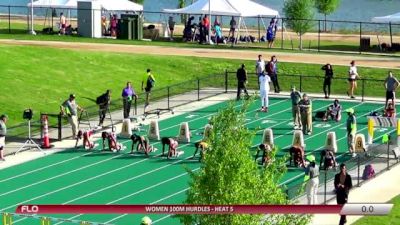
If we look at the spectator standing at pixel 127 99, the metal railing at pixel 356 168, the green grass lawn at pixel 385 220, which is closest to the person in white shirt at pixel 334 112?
the metal railing at pixel 356 168

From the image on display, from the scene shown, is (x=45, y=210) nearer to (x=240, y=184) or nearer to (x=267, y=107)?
(x=240, y=184)

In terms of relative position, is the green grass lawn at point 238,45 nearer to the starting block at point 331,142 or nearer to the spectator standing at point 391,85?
the spectator standing at point 391,85

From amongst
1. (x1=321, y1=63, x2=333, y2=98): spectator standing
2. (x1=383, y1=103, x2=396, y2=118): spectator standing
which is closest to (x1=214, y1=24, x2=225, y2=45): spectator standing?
(x1=321, y1=63, x2=333, y2=98): spectator standing

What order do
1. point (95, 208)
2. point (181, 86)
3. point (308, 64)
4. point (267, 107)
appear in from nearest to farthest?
point (95, 208)
point (267, 107)
point (181, 86)
point (308, 64)

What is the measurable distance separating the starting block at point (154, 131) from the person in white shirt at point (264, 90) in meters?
5.67

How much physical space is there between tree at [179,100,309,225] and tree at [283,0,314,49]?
141 feet

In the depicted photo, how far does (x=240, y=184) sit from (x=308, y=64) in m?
33.9

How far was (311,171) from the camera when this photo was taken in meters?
27.6

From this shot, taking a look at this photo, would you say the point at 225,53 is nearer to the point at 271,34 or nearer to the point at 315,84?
the point at 271,34

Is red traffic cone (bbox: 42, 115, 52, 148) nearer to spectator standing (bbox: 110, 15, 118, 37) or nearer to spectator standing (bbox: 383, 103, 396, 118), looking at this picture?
spectator standing (bbox: 383, 103, 396, 118)

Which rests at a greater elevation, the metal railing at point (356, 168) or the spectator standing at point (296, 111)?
the spectator standing at point (296, 111)

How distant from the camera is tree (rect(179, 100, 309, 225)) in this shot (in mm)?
17922

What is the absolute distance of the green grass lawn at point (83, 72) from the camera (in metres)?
44.0

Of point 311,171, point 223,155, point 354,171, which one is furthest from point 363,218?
point 223,155
